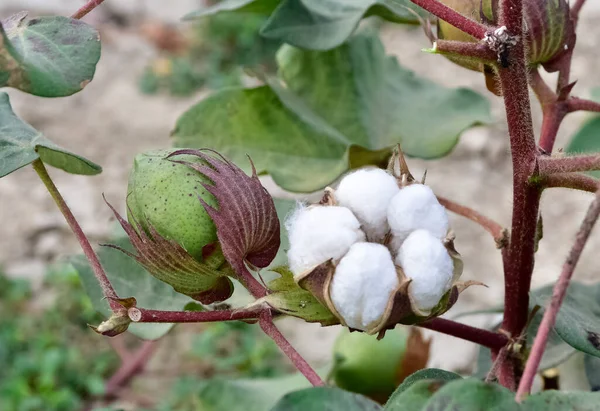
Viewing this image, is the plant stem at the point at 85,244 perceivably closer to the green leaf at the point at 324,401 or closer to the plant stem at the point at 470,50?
the green leaf at the point at 324,401

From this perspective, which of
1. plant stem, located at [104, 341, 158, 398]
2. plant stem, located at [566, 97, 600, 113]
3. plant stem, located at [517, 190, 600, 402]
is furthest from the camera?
plant stem, located at [104, 341, 158, 398]

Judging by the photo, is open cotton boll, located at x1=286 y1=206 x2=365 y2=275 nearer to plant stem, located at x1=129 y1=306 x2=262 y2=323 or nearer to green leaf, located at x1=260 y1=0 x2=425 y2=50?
plant stem, located at x1=129 y1=306 x2=262 y2=323

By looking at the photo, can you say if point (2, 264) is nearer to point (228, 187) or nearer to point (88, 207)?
point (88, 207)

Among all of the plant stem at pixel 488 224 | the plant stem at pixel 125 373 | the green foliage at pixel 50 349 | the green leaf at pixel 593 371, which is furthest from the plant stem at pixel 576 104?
the green foliage at pixel 50 349

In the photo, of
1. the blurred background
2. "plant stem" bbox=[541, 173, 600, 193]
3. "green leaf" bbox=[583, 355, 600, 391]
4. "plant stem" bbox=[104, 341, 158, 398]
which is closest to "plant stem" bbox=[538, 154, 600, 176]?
"plant stem" bbox=[541, 173, 600, 193]

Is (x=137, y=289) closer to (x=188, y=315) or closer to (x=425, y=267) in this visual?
(x=188, y=315)

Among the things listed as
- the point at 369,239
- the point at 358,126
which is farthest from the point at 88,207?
the point at 369,239
